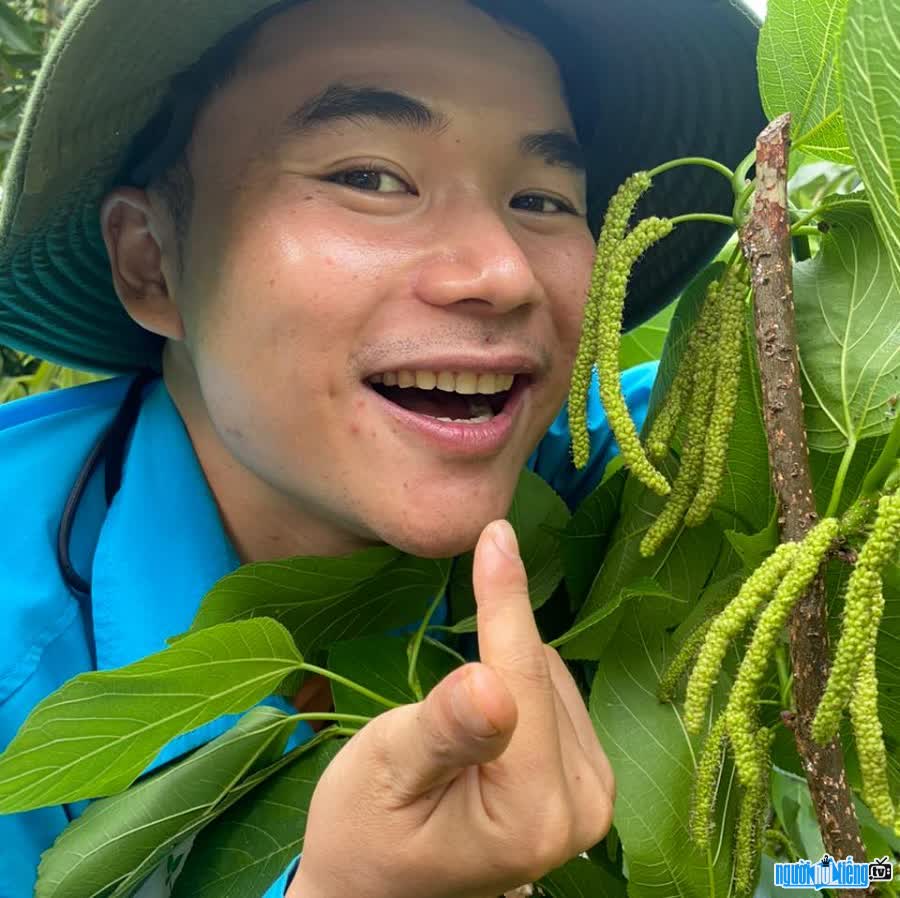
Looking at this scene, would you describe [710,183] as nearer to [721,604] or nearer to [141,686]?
[721,604]

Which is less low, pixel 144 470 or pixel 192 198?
pixel 192 198

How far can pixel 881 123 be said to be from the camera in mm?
431

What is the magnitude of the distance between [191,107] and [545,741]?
0.62 m

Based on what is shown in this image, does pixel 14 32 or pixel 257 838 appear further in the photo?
pixel 14 32

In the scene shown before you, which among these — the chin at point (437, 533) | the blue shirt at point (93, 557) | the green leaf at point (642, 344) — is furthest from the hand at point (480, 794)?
the green leaf at point (642, 344)

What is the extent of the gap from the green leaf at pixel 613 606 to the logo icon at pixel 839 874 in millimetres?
177

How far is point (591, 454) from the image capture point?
1.09 metres

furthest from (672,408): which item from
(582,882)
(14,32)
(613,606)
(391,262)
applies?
(14,32)

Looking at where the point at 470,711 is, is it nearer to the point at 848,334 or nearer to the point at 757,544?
the point at 757,544

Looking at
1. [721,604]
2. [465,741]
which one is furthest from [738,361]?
[465,741]

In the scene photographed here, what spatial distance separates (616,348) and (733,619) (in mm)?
176

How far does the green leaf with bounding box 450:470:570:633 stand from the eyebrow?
0.28m

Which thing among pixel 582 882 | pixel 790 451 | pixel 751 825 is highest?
pixel 790 451

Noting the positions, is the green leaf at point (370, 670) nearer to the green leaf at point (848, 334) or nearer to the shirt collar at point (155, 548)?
the shirt collar at point (155, 548)
